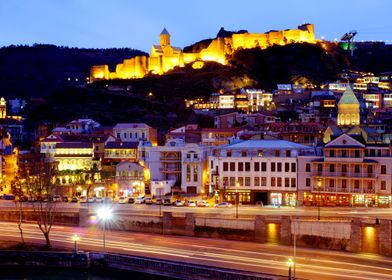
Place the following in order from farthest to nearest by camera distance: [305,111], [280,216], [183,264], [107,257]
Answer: [305,111] → [280,216] → [107,257] → [183,264]

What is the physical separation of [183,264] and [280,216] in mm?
10791

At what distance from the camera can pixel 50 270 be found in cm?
4353

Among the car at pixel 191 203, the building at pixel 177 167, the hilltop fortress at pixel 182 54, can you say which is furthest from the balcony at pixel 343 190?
the hilltop fortress at pixel 182 54

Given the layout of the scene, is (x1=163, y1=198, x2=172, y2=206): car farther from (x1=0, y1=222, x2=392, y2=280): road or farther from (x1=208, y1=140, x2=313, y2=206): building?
(x1=0, y1=222, x2=392, y2=280): road

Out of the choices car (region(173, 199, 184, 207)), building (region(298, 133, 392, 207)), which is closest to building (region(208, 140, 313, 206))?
building (region(298, 133, 392, 207))

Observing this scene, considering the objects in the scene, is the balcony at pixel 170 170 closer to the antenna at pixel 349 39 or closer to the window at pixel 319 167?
the window at pixel 319 167

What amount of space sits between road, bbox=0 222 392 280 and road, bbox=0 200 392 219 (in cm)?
430

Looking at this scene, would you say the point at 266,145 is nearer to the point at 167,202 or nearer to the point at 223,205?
the point at 223,205

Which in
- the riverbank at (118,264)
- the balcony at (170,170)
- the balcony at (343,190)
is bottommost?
the riverbank at (118,264)

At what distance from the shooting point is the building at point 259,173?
58094mm

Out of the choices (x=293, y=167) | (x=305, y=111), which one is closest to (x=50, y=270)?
(x=293, y=167)

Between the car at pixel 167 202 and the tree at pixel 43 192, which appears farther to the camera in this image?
the car at pixel 167 202

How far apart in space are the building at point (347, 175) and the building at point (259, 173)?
1198 millimetres

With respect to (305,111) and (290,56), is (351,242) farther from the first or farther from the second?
(290,56)
